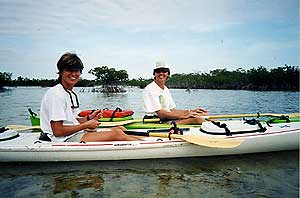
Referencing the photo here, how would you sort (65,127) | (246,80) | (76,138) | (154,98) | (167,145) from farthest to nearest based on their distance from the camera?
(246,80)
(154,98)
(167,145)
(76,138)
(65,127)

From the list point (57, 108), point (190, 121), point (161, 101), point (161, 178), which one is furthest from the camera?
point (190, 121)

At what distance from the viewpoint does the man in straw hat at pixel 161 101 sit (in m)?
5.84

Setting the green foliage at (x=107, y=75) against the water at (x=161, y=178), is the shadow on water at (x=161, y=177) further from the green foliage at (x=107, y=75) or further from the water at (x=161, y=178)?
the green foliage at (x=107, y=75)

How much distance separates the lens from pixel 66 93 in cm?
389

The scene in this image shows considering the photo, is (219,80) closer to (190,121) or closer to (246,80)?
(246,80)

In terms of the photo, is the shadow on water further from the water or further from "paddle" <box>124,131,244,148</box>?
"paddle" <box>124,131,244,148</box>

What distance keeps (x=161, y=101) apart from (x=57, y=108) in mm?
2702

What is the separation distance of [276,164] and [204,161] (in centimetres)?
121

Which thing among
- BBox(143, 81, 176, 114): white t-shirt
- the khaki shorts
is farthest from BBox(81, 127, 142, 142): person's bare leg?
BBox(143, 81, 176, 114): white t-shirt

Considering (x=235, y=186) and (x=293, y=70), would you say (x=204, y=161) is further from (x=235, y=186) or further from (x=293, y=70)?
(x=293, y=70)

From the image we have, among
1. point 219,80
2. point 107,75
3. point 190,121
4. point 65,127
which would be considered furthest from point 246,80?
point 65,127

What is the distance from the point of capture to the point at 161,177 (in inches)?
167

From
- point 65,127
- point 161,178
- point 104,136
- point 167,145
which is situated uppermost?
point 65,127

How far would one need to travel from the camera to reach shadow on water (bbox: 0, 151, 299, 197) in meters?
3.73
